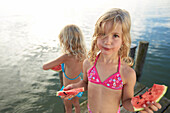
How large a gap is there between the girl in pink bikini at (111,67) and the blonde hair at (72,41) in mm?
822

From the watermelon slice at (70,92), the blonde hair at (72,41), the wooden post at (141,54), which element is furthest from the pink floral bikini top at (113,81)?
the wooden post at (141,54)

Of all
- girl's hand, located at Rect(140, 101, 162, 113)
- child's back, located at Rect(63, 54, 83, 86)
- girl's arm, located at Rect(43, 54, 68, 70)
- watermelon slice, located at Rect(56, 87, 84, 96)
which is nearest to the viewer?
girl's hand, located at Rect(140, 101, 162, 113)

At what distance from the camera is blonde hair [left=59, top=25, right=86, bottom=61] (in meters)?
2.79

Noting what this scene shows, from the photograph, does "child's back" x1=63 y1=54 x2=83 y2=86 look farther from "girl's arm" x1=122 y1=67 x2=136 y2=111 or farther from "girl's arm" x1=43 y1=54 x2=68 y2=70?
"girl's arm" x1=122 y1=67 x2=136 y2=111

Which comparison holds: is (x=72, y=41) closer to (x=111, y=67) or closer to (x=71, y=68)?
(x=71, y=68)

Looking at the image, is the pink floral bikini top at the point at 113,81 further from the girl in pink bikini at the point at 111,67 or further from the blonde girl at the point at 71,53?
the blonde girl at the point at 71,53

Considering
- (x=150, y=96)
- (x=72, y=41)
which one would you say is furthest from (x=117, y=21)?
(x=72, y=41)

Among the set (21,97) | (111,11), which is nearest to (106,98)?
(111,11)

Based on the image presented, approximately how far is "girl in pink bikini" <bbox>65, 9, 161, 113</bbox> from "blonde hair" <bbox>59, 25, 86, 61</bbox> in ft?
2.70

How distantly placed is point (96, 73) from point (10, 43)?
12.8 m

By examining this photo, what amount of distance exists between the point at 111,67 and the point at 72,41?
4.21ft

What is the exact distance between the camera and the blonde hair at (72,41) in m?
2.79

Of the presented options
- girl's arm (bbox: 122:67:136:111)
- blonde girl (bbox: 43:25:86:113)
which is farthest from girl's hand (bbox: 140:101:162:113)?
blonde girl (bbox: 43:25:86:113)

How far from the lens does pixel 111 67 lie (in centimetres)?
185
